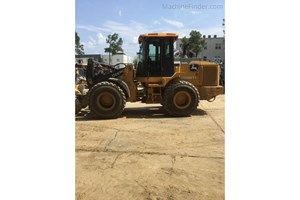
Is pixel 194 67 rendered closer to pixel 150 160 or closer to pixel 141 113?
pixel 141 113

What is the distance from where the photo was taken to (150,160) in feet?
11.3

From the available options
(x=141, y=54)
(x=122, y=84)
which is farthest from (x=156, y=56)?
(x=122, y=84)

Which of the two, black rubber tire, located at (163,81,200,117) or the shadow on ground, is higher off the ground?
black rubber tire, located at (163,81,200,117)

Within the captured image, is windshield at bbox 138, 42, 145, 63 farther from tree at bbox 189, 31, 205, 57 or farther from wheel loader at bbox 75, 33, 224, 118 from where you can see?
tree at bbox 189, 31, 205, 57

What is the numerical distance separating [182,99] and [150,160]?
3130mm

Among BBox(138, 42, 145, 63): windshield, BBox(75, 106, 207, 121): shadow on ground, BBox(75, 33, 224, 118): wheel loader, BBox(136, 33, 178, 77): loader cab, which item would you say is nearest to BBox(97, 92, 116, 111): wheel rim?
BBox(75, 33, 224, 118): wheel loader

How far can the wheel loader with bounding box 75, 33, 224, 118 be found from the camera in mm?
6168

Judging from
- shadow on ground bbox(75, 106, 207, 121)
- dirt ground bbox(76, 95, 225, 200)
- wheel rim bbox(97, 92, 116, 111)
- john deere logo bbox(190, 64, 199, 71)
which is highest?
john deere logo bbox(190, 64, 199, 71)

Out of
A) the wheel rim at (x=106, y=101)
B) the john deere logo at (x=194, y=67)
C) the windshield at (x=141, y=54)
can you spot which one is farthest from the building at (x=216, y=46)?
the wheel rim at (x=106, y=101)

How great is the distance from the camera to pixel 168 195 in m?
2.59

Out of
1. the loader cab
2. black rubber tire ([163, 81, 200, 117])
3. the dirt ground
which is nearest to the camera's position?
the dirt ground

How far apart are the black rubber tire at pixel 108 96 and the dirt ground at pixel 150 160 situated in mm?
386
